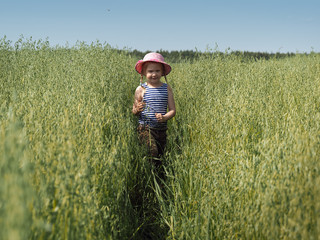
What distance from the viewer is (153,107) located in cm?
325

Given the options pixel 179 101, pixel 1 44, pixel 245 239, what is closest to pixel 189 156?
pixel 245 239

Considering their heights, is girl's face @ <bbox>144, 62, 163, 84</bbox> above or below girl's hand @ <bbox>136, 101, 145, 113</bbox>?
above

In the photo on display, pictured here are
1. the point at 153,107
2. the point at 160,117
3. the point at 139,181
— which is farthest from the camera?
the point at 153,107

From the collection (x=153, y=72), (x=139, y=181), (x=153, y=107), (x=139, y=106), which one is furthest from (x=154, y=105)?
(x=139, y=181)

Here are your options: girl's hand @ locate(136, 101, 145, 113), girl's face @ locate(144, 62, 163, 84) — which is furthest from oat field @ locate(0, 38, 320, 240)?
girl's face @ locate(144, 62, 163, 84)

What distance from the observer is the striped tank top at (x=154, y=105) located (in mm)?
3217

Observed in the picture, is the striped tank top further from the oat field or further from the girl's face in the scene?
the oat field

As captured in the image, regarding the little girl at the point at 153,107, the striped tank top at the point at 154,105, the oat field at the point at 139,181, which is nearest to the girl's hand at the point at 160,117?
the little girl at the point at 153,107

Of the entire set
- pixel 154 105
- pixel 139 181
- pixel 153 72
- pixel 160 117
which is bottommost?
pixel 139 181

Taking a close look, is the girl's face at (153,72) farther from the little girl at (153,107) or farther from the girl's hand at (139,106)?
the girl's hand at (139,106)

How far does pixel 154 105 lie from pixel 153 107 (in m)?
0.03

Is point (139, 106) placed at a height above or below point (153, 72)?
below

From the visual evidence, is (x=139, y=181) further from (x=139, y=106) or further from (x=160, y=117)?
(x=139, y=106)

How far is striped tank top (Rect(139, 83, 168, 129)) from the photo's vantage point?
10.6ft
